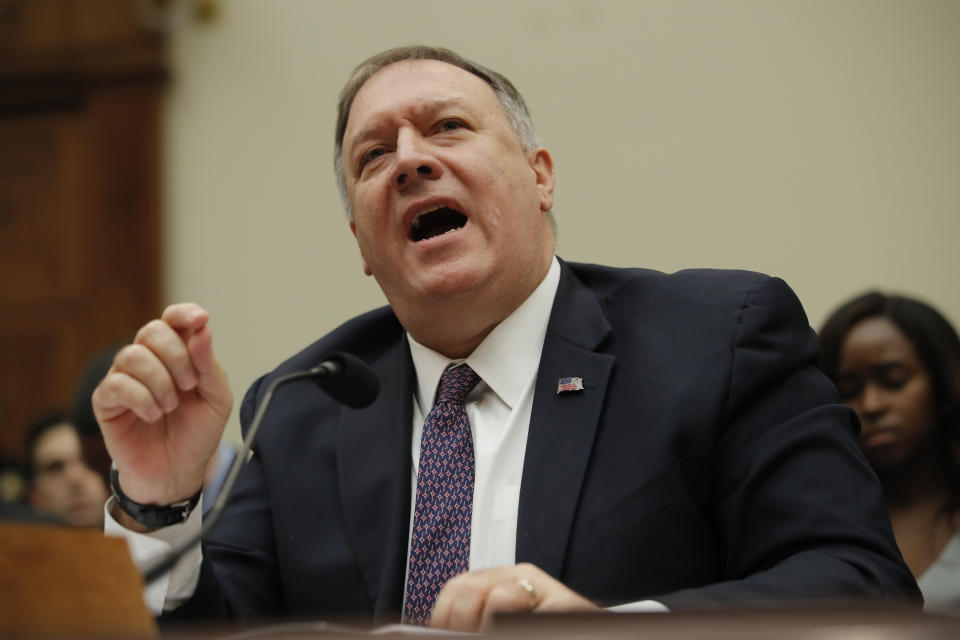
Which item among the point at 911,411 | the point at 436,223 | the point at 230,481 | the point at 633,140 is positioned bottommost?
the point at 911,411

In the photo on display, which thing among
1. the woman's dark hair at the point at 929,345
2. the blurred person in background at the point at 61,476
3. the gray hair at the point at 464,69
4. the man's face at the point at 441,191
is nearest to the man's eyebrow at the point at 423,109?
the man's face at the point at 441,191

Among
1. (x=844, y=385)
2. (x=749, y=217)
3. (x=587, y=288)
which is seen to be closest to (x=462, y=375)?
(x=587, y=288)

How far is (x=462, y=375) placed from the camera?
5.27 feet

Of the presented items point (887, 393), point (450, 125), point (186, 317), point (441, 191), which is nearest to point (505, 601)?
point (186, 317)

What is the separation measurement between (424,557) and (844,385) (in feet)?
4.59

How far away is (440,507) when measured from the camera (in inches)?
57.5

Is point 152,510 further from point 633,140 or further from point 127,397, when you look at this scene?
point 633,140

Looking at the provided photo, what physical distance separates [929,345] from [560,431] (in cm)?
140

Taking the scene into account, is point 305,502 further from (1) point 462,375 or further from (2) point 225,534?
(1) point 462,375

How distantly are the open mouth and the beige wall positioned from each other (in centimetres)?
167

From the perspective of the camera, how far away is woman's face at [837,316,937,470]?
2.42m

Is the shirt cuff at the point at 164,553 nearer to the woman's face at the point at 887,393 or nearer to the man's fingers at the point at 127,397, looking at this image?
the man's fingers at the point at 127,397

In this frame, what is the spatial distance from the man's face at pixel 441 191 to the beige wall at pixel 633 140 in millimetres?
1629

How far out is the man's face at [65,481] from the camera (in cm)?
331
